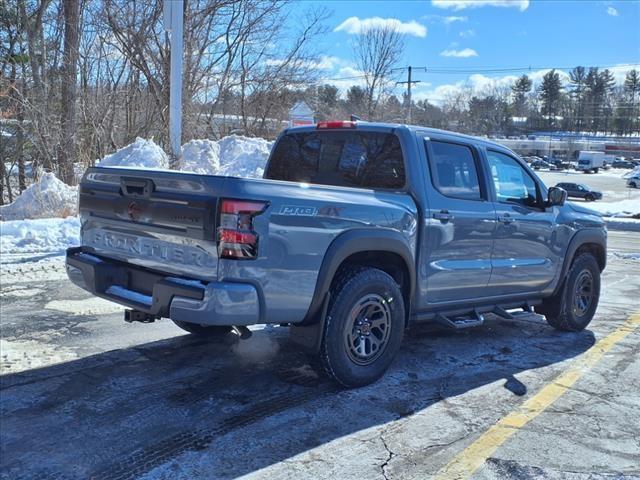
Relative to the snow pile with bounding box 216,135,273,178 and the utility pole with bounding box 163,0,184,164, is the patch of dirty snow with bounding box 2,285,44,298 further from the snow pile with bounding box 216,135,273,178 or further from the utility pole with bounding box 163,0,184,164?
the snow pile with bounding box 216,135,273,178

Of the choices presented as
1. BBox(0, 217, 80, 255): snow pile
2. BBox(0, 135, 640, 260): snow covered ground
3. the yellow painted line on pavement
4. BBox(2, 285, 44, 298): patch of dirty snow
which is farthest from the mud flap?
BBox(0, 217, 80, 255): snow pile

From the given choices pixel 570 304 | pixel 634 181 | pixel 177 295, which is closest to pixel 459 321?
pixel 570 304

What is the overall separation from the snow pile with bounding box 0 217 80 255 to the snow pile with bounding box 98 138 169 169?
3.70 meters

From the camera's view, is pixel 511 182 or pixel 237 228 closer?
pixel 237 228

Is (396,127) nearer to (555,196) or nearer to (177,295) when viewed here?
(555,196)

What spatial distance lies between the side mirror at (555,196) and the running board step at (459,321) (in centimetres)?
149

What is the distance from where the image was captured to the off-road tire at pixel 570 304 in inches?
255

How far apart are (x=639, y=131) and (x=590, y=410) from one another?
5401 inches

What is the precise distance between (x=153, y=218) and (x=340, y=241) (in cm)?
127

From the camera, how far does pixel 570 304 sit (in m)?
6.51

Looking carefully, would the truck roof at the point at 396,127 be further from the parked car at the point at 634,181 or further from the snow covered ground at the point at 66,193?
the parked car at the point at 634,181

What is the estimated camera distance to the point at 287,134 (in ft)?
18.7

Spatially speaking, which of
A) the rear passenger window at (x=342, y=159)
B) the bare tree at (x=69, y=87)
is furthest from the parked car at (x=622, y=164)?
the rear passenger window at (x=342, y=159)

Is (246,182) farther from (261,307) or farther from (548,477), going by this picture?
(548,477)
